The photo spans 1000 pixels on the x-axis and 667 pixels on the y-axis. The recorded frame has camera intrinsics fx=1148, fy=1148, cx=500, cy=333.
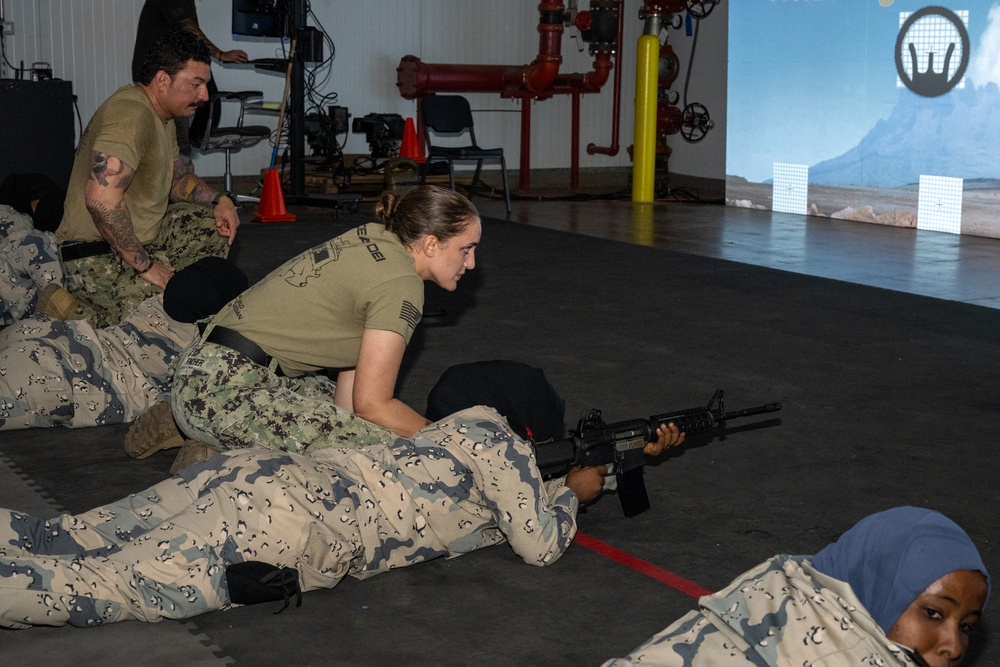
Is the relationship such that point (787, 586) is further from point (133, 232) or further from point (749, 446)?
point (133, 232)

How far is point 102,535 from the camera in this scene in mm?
2574

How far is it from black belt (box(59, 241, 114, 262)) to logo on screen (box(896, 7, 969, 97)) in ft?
23.0

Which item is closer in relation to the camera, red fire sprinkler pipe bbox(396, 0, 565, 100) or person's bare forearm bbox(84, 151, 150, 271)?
person's bare forearm bbox(84, 151, 150, 271)

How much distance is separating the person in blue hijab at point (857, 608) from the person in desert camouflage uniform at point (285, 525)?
0.85m

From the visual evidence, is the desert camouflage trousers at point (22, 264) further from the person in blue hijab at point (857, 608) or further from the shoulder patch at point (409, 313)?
the person in blue hijab at point (857, 608)

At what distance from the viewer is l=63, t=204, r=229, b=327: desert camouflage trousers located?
14.7 feet

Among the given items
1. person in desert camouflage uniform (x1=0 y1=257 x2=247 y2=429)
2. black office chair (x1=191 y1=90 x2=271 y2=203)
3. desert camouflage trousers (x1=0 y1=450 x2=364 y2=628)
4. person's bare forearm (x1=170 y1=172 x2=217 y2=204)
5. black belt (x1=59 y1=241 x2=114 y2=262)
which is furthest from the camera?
black office chair (x1=191 y1=90 x2=271 y2=203)

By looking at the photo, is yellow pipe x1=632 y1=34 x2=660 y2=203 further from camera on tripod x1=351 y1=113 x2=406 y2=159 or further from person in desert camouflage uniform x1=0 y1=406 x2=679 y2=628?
person in desert camouflage uniform x1=0 y1=406 x2=679 y2=628

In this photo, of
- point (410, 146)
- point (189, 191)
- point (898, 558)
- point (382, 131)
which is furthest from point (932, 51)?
point (898, 558)

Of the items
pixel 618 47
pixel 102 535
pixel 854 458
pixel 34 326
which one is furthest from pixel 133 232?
pixel 618 47

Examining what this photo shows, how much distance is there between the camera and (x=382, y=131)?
11125mm

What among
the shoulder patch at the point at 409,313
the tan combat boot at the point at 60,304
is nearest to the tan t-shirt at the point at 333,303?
the shoulder patch at the point at 409,313

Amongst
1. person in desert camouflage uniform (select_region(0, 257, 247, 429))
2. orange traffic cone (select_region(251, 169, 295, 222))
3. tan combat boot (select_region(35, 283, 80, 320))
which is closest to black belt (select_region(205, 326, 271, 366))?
person in desert camouflage uniform (select_region(0, 257, 247, 429))

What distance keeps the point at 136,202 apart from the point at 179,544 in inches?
94.4
